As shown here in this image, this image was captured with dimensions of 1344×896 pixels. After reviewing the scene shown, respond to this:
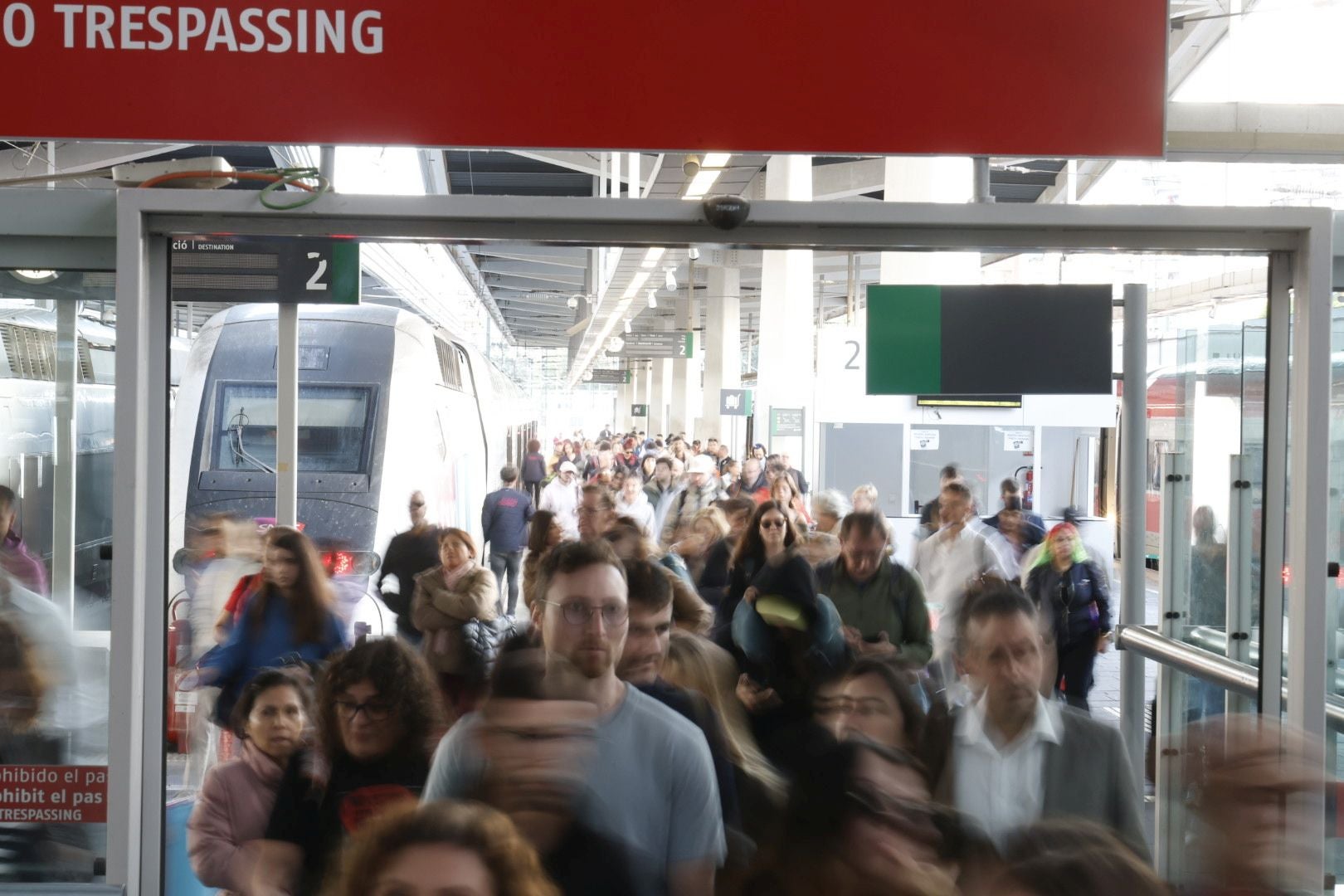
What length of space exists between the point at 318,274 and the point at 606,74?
82cm

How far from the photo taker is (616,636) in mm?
2648

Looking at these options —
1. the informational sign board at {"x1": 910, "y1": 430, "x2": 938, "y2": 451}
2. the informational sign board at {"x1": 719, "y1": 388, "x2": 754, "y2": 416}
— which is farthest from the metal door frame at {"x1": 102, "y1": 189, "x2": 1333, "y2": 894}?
the informational sign board at {"x1": 719, "y1": 388, "x2": 754, "y2": 416}

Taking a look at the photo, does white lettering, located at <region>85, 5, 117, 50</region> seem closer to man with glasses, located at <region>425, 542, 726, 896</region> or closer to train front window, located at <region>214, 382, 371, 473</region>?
man with glasses, located at <region>425, 542, 726, 896</region>

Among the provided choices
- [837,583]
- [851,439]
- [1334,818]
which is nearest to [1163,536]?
[837,583]

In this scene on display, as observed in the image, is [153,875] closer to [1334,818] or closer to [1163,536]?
[1334,818]

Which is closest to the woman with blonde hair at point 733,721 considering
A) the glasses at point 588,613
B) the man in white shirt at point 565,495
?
the glasses at point 588,613

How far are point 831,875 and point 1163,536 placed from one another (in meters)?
3.82

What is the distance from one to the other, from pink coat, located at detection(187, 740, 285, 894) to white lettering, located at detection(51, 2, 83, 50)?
1.56 meters

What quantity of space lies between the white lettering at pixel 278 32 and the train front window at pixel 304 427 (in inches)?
364

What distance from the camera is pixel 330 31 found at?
2.76 metres

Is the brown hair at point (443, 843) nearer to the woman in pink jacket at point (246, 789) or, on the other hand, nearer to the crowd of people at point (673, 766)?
the crowd of people at point (673, 766)

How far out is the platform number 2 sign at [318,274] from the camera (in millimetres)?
3062

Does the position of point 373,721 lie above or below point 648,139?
below

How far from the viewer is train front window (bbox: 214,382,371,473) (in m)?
11.7
